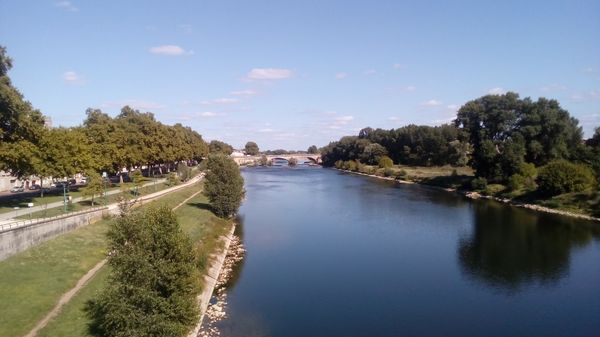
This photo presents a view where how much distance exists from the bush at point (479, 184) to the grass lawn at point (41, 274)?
66206 millimetres

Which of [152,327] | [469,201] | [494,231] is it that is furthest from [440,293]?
[469,201]

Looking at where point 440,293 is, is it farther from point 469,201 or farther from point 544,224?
point 469,201

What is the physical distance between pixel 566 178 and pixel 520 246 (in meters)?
26.3

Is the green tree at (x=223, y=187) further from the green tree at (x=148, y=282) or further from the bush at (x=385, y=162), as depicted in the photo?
the bush at (x=385, y=162)

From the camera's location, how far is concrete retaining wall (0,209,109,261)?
27.5 m

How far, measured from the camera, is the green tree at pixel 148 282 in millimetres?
20141

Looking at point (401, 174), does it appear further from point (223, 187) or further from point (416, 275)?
point (416, 275)

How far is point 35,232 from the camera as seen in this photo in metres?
30.8

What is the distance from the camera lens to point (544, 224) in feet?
180

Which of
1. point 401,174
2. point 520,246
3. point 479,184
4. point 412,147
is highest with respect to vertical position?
point 412,147

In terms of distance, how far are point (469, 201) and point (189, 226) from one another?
49.3m

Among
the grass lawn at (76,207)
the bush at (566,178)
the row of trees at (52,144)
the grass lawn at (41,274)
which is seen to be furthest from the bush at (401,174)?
the grass lawn at (41,274)

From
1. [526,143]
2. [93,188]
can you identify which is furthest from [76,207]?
[526,143]

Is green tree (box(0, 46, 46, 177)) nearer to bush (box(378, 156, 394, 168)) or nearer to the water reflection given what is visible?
the water reflection
